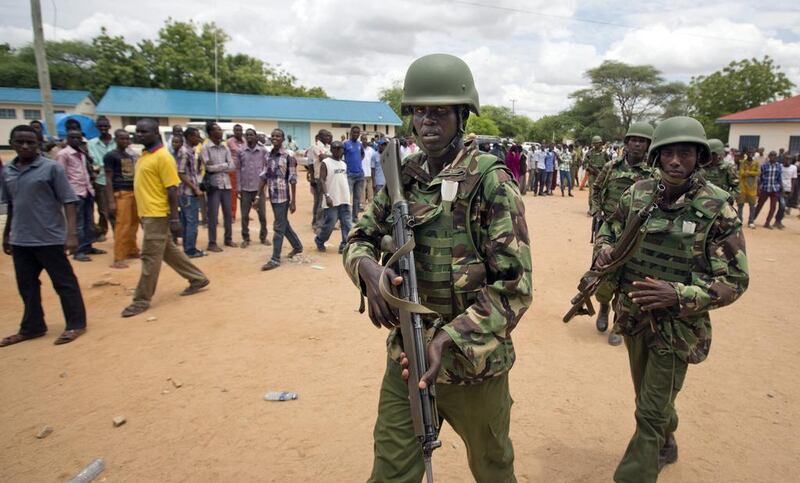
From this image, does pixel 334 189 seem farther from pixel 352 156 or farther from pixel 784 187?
pixel 784 187

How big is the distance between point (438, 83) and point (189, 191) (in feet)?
21.2

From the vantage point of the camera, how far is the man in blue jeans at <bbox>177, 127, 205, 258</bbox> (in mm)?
7234

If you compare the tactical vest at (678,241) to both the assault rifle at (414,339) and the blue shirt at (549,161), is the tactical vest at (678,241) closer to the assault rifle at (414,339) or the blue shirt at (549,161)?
the assault rifle at (414,339)

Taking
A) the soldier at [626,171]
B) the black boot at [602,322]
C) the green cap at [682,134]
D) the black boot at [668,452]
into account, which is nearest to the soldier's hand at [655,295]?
the green cap at [682,134]

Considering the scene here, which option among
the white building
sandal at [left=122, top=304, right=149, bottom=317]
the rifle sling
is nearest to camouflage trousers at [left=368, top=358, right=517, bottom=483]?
the rifle sling

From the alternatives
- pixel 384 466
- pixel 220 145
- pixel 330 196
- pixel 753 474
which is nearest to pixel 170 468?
pixel 384 466

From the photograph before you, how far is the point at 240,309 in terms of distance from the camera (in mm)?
5320

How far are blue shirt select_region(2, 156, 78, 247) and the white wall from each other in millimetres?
32659

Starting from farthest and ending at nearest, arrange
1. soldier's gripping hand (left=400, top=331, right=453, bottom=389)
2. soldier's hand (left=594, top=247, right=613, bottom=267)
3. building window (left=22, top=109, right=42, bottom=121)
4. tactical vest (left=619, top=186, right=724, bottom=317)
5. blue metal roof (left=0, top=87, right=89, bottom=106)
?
building window (left=22, top=109, right=42, bottom=121) < blue metal roof (left=0, top=87, right=89, bottom=106) < soldier's hand (left=594, top=247, right=613, bottom=267) < tactical vest (left=619, top=186, right=724, bottom=317) < soldier's gripping hand (left=400, top=331, right=453, bottom=389)

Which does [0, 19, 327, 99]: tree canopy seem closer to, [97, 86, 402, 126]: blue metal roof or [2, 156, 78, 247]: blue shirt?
[97, 86, 402, 126]: blue metal roof

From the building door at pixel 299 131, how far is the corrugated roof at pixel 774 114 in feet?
89.3

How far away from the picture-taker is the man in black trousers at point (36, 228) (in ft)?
13.7

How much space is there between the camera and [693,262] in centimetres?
238

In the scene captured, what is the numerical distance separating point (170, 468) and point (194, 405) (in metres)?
0.68
